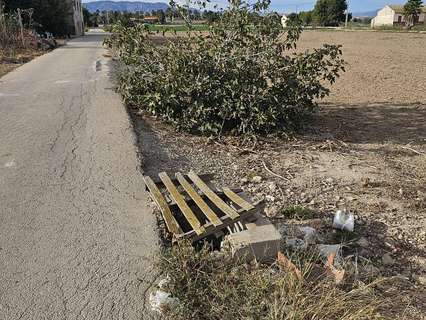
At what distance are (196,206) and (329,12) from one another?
3335 inches

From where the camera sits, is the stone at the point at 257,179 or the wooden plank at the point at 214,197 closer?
the wooden plank at the point at 214,197

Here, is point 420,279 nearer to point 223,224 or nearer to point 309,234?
point 309,234

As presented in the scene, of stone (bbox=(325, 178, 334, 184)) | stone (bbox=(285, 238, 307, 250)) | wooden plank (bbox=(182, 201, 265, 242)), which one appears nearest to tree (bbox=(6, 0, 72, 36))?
stone (bbox=(325, 178, 334, 184))

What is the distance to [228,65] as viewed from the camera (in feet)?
20.8

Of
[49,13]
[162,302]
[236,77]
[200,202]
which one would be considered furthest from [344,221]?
[49,13]

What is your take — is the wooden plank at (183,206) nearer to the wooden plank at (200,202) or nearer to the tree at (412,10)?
the wooden plank at (200,202)

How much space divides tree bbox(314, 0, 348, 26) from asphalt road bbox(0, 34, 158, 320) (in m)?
80.5

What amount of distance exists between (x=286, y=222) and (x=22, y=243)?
216cm

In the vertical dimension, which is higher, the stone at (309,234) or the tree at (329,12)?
the tree at (329,12)

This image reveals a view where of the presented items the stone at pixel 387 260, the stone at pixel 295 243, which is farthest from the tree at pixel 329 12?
the stone at pixel 295 243

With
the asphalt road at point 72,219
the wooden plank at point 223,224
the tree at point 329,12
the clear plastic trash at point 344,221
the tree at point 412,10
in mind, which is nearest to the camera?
the asphalt road at point 72,219

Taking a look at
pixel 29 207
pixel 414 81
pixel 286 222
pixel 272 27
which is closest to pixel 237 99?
pixel 272 27

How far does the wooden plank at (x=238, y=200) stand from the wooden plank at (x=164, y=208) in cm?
53

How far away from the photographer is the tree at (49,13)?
88.9 ft
